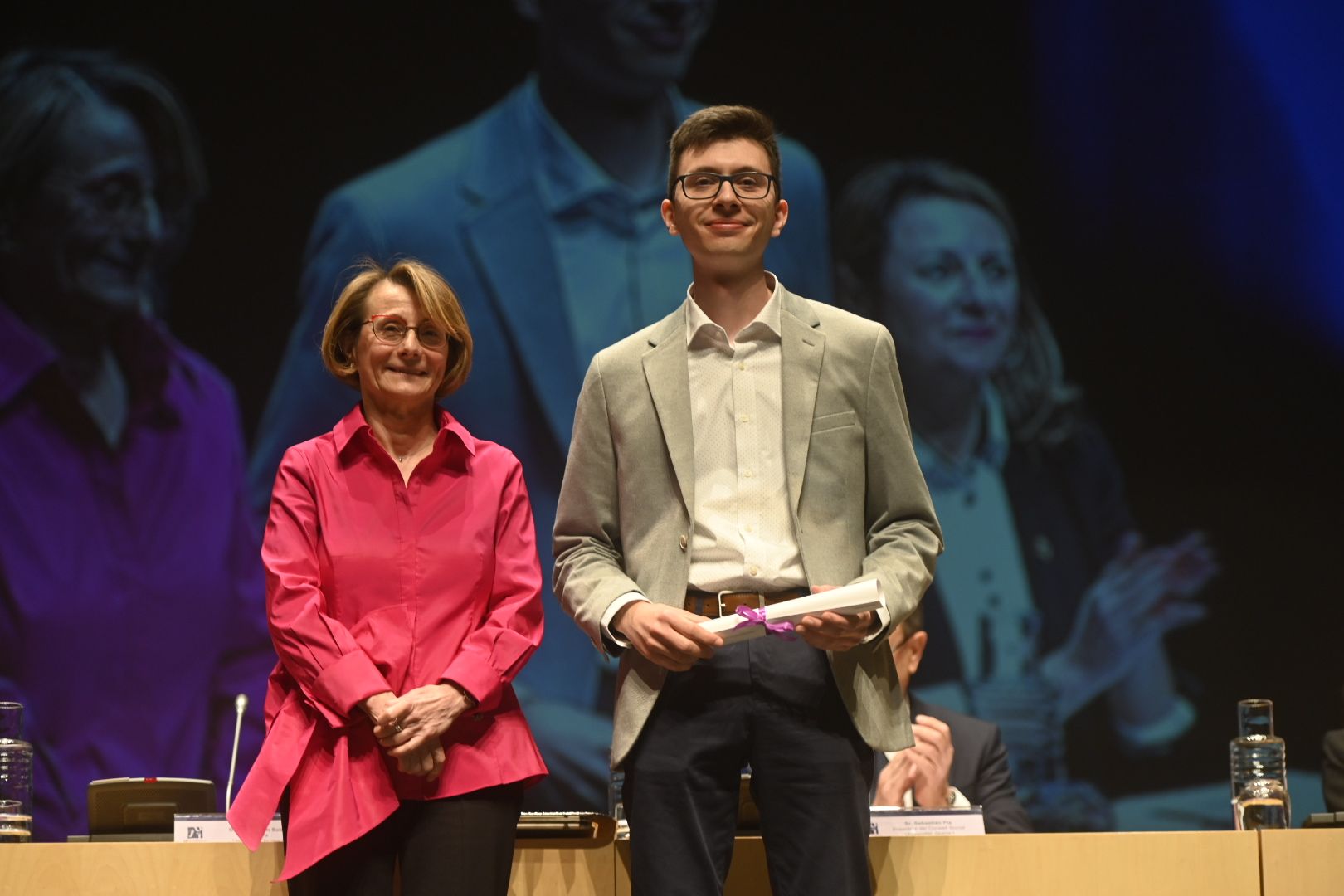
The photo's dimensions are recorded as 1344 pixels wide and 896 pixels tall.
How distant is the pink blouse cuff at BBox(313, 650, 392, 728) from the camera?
2186 mm

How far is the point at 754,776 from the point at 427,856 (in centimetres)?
51

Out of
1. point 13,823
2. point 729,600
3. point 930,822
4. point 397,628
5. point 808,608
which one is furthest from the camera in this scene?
point 13,823

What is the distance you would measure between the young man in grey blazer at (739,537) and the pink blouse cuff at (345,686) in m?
0.32

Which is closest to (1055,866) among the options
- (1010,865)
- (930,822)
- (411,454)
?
(1010,865)

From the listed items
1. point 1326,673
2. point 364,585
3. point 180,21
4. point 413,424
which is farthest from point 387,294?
point 1326,673

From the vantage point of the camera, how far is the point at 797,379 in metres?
2.32

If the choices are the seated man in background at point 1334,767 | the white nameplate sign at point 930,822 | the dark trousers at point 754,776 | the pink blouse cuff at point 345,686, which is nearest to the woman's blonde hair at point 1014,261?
the seated man in background at point 1334,767

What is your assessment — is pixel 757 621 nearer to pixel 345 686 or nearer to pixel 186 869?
pixel 345 686

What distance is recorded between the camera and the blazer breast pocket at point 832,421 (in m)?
2.30

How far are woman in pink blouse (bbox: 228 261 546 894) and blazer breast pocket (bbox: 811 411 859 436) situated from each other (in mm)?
520

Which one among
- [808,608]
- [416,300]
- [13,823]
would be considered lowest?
[13,823]

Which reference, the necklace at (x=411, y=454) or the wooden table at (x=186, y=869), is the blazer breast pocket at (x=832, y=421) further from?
the wooden table at (x=186, y=869)

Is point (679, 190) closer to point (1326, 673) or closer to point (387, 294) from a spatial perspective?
point (387, 294)

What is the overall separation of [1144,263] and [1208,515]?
36.2 inches
